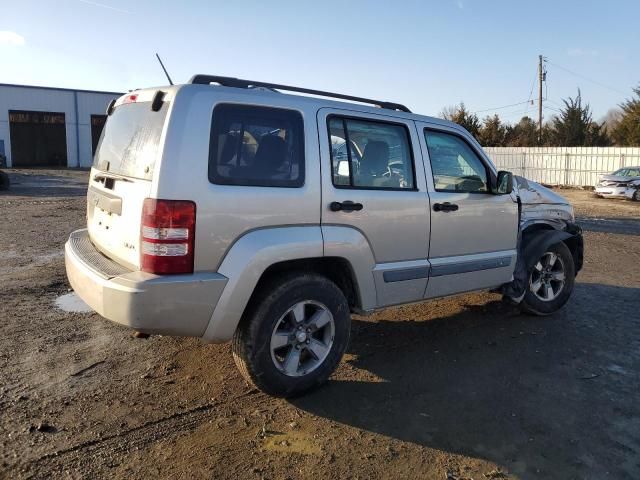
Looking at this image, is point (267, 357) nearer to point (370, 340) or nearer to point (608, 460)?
point (370, 340)

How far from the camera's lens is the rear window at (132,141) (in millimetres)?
3412

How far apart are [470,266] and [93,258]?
123 inches

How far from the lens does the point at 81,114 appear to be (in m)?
43.4

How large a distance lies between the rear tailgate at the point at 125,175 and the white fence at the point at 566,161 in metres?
29.1

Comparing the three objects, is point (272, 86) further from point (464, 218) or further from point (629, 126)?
point (629, 126)

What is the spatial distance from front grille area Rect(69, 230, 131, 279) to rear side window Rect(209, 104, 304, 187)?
2.91ft

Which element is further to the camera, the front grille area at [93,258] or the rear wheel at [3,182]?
the rear wheel at [3,182]

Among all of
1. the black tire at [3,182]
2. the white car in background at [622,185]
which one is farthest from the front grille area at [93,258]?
the white car in background at [622,185]

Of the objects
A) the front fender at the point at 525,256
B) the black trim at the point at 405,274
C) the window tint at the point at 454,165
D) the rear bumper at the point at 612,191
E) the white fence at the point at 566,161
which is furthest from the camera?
the white fence at the point at 566,161

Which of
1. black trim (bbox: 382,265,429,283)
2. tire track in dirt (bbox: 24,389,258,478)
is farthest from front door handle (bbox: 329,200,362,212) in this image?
tire track in dirt (bbox: 24,389,258,478)

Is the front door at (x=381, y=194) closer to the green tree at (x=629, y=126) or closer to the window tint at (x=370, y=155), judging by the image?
the window tint at (x=370, y=155)

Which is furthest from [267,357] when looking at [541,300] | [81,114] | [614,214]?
[81,114]

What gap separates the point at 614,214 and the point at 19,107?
41.6 metres

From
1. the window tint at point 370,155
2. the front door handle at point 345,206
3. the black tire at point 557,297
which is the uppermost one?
the window tint at point 370,155
